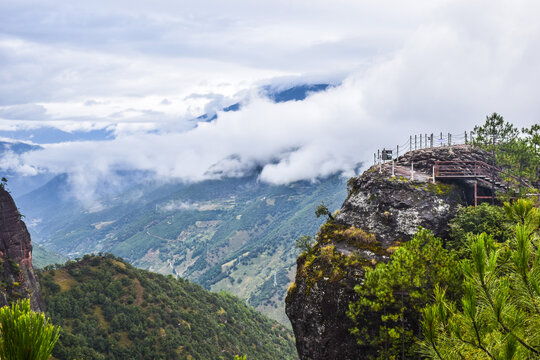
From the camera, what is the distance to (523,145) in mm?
41250

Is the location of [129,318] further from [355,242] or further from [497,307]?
[497,307]

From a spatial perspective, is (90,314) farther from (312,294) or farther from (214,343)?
(312,294)

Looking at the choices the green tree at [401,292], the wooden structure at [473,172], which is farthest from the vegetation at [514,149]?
the green tree at [401,292]

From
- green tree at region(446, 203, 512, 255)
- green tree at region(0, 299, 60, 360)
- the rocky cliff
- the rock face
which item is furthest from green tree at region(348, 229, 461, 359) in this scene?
the rock face

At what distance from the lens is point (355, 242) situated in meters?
38.0

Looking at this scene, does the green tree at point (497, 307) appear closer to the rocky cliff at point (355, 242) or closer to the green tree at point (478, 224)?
the rocky cliff at point (355, 242)

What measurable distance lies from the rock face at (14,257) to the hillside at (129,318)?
Result: 35.4ft

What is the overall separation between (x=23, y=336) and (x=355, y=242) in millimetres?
34614

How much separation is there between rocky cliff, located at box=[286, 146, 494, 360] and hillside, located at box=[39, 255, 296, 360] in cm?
4469

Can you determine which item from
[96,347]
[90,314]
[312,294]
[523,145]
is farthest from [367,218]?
[90,314]

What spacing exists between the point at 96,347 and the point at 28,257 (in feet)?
78.6

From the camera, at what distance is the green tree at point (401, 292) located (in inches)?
1054

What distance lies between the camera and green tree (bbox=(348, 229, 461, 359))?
26781 millimetres

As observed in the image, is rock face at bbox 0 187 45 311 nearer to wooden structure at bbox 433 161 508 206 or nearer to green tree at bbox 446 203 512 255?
green tree at bbox 446 203 512 255
